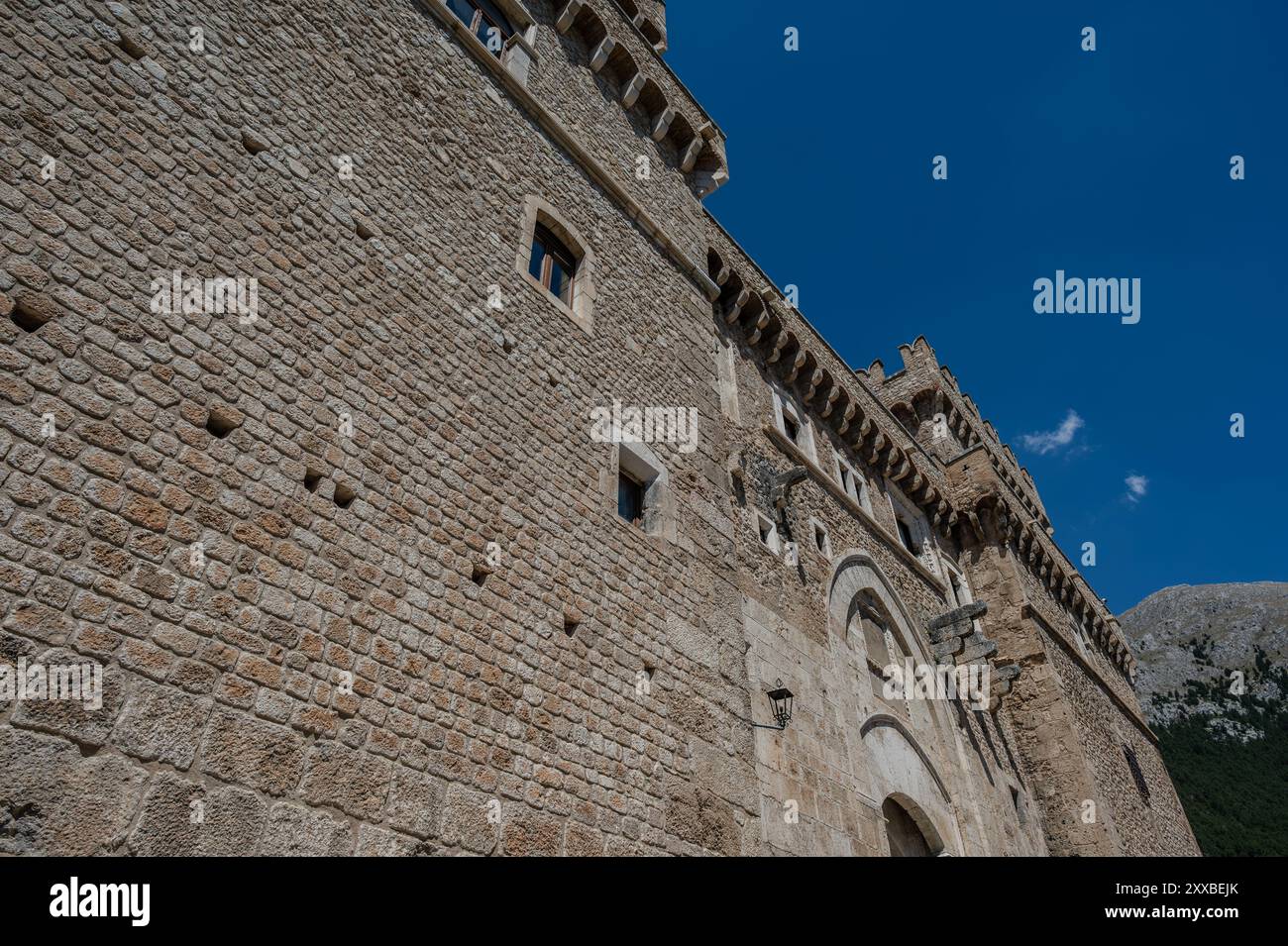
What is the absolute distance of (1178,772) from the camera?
42.8 metres

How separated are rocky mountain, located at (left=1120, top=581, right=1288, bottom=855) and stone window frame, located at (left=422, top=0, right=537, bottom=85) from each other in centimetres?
1757

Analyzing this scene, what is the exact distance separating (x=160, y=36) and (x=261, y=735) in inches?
163

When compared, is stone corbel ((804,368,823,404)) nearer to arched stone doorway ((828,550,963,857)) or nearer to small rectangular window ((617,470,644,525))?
arched stone doorway ((828,550,963,857))

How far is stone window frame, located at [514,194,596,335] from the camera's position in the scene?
23.1 ft

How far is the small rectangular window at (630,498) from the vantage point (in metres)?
7.14

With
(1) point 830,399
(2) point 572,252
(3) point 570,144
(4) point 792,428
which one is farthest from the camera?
(1) point 830,399

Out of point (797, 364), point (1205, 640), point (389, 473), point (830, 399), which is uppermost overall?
point (797, 364)

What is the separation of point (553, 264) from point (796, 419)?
593 centimetres

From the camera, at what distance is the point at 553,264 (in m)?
7.70

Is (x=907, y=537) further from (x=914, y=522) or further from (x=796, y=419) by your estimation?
(x=796, y=419)

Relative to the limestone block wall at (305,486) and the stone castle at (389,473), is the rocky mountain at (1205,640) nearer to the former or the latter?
the stone castle at (389,473)

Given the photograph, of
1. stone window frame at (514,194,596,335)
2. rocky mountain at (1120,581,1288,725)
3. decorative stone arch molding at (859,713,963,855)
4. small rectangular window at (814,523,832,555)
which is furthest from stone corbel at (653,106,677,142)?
rocky mountain at (1120,581,1288,725)

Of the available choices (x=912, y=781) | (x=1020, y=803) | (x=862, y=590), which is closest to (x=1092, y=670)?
(x=1020, y=803)
